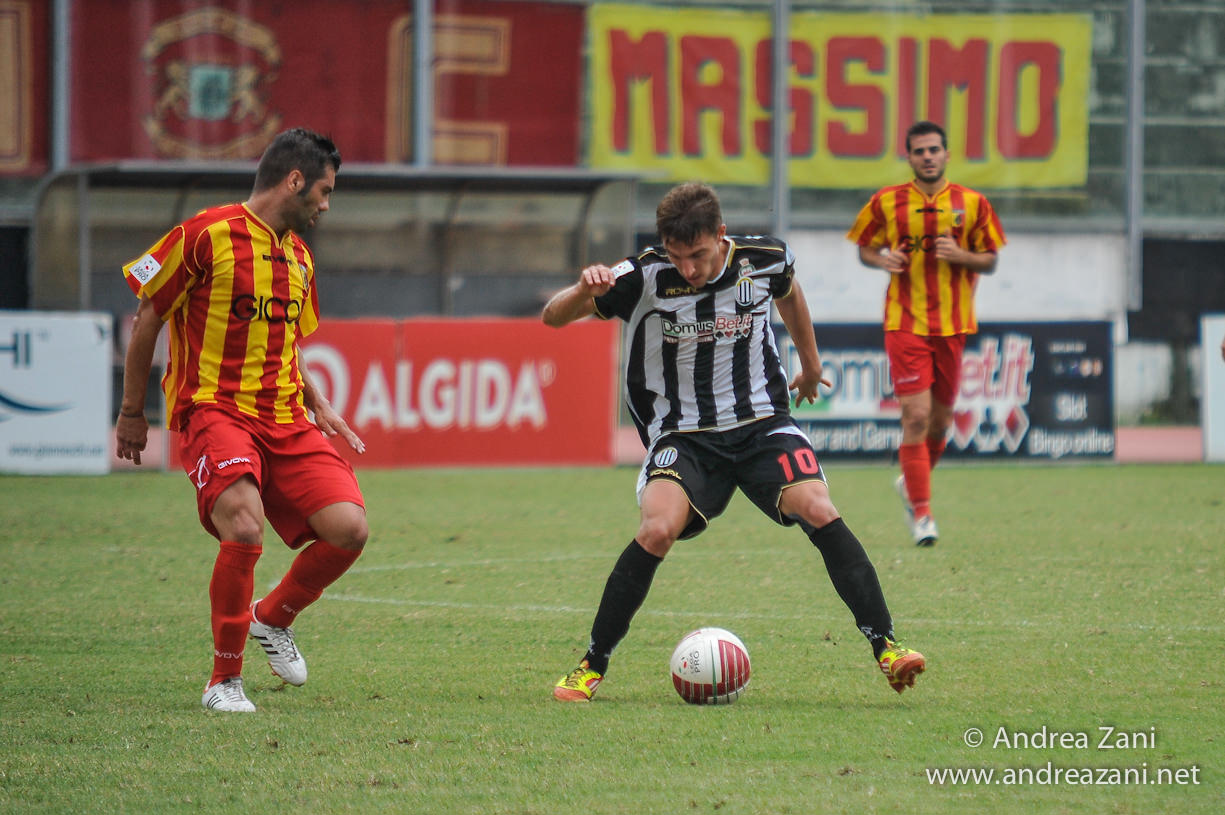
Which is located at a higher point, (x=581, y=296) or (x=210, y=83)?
(x=210, y=83)

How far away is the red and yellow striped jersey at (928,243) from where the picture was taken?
9.35 meters

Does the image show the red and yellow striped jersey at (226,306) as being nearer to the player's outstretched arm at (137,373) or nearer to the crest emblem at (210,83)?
the player's outstretched arm at (137,373)

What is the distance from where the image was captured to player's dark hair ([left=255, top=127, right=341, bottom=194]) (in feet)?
17.3

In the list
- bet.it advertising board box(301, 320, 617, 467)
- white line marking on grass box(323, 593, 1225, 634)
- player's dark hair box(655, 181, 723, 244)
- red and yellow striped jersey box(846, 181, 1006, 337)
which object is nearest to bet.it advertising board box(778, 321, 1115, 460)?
bet.it advertising board box(301, 320, 617, 467)

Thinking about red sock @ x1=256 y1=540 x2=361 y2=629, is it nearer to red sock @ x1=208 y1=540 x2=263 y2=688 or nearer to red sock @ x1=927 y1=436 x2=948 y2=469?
red sock @ x1=208 y1=540 x2=263 y2=688

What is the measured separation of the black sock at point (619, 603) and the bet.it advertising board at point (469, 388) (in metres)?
8.61

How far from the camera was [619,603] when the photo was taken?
207 inches

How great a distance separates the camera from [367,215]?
19.1 meters

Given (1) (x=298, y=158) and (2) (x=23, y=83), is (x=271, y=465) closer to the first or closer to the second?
(1) (x=298, y=158)

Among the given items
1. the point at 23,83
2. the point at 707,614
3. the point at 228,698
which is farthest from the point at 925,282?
the point at 23,83

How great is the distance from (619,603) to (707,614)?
172cm

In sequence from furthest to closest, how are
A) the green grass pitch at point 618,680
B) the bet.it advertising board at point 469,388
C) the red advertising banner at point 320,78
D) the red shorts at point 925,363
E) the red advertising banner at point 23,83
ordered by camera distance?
1. the red advertising banner at point 320,78
2. the red advertising banner at point 23,83
3. the bet.it advertising board at point 469,388
4. the red shorts at point 925,363
5. the green grass pitch at point 618,680

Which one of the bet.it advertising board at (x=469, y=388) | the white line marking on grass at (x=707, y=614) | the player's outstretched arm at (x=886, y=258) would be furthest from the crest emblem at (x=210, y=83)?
the white line marking on grass at (x=707, y=614)

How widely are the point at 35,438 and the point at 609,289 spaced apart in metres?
9.32
